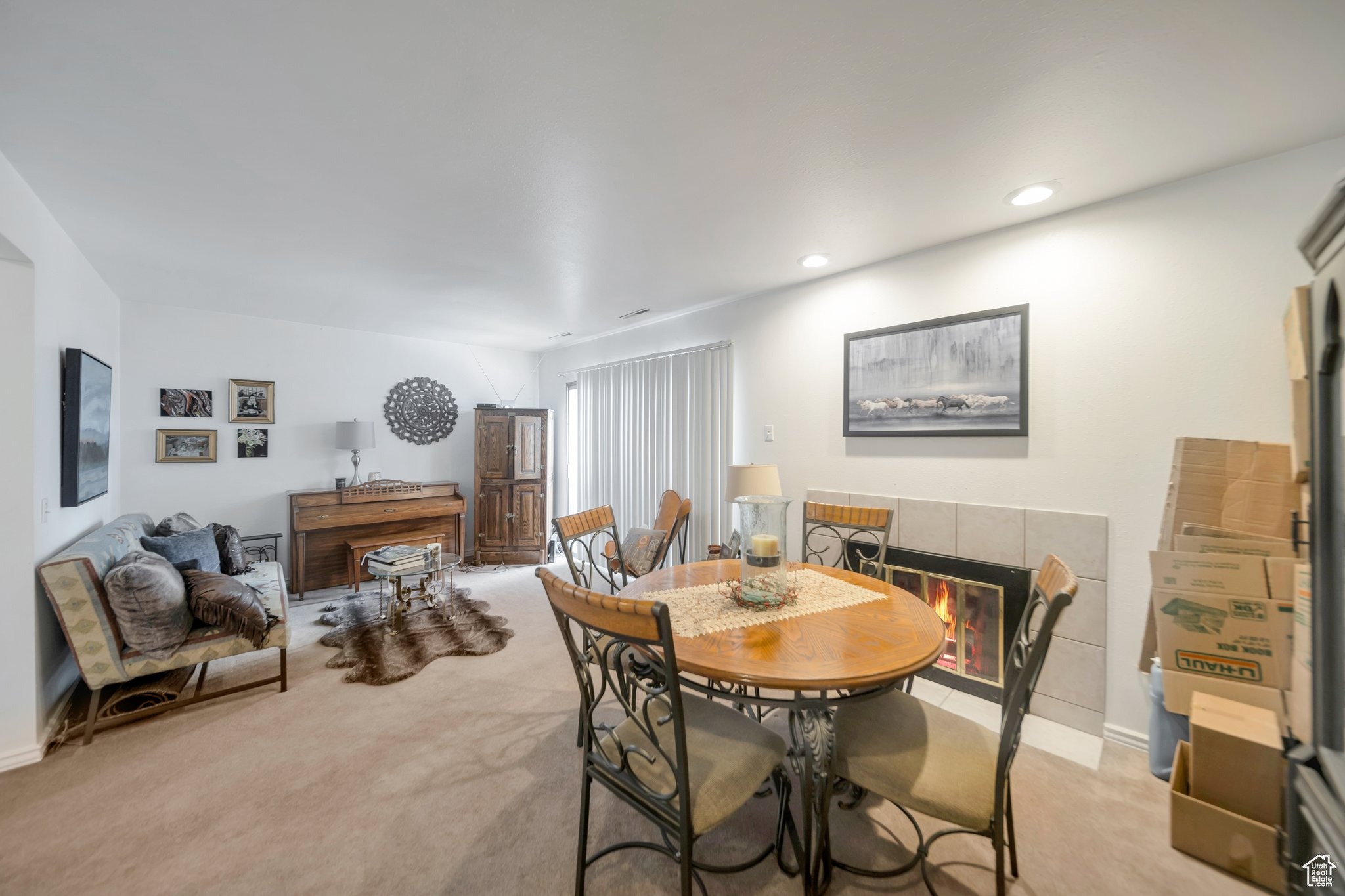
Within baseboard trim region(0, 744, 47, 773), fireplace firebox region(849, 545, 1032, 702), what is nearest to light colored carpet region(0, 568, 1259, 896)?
baseboard trim region(0, 744, 47, 773)

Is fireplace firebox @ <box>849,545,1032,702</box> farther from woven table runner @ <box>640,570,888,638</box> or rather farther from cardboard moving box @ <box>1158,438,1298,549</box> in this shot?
cardboard moving box @ <box>1158,438,1298,549</box>

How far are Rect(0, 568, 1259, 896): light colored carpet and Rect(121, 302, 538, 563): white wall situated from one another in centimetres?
264

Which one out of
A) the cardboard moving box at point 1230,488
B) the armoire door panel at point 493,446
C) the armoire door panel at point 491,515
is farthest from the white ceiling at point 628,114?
the armoire door panel at point 491,515

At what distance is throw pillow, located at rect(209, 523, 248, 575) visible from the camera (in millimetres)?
3529

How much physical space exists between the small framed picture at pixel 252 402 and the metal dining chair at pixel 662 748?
4.75m

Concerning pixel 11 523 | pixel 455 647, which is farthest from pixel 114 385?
pixel 455 647

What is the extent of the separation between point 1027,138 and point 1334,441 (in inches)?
51.2

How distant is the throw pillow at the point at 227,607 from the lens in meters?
2.47

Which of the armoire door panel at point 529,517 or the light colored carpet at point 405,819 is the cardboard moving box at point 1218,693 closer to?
the light colored carpet at point 405,819

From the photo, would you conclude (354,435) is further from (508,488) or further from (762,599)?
(762,599)

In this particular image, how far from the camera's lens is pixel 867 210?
7.87ft

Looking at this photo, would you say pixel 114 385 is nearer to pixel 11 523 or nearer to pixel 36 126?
pixel 11 523

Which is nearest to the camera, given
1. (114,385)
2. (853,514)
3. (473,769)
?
(473,769)

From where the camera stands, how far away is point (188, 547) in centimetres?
321
